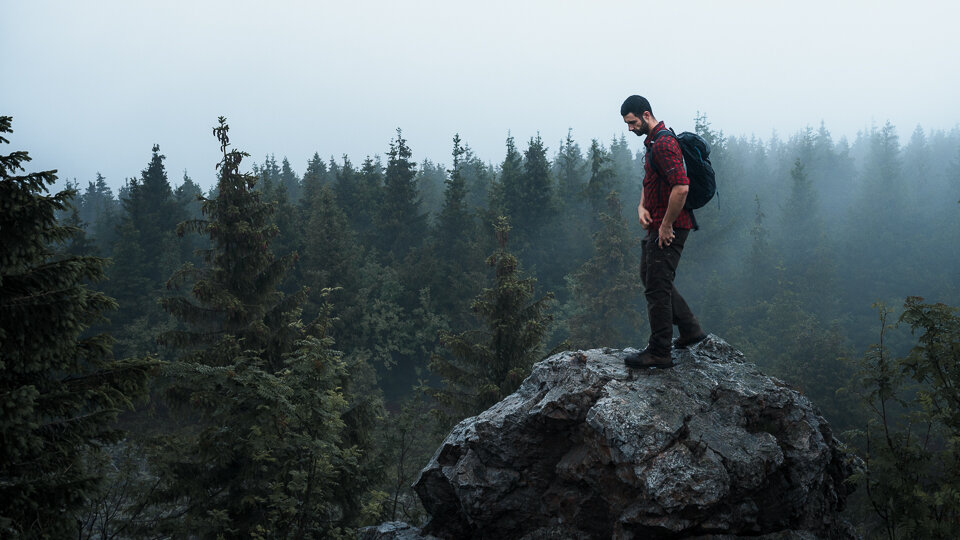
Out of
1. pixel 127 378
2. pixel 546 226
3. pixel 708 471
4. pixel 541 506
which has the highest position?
pixel 546 226

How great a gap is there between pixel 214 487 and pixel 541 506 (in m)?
8.56

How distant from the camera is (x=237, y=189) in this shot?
1315 cm

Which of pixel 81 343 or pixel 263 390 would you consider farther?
pixel 263 390

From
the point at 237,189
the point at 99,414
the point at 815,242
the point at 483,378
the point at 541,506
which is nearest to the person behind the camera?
the point at 99,414

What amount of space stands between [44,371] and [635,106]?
6.40 m

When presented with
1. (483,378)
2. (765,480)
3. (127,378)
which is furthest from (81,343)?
(483,378)

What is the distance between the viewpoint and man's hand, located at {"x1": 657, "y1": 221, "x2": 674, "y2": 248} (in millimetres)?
5324

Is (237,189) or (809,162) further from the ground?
(809,162)

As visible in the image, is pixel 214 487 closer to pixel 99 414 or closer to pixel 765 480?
pixel 99 414

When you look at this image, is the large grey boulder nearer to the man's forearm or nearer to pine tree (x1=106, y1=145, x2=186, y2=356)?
the man's forearm

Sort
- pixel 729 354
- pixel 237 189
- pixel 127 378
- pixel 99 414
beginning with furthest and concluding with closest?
pixel 237 189
pixel 729 354
pixel 127 378
pixel 99 414

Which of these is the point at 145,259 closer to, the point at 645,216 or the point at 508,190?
the point at 508,190

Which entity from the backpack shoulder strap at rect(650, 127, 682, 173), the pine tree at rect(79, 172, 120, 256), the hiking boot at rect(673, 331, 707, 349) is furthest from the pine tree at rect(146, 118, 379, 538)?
the pine tree at rect(79, 172, 120, 256)

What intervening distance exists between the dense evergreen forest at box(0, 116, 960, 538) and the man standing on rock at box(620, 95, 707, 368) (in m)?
1.90
